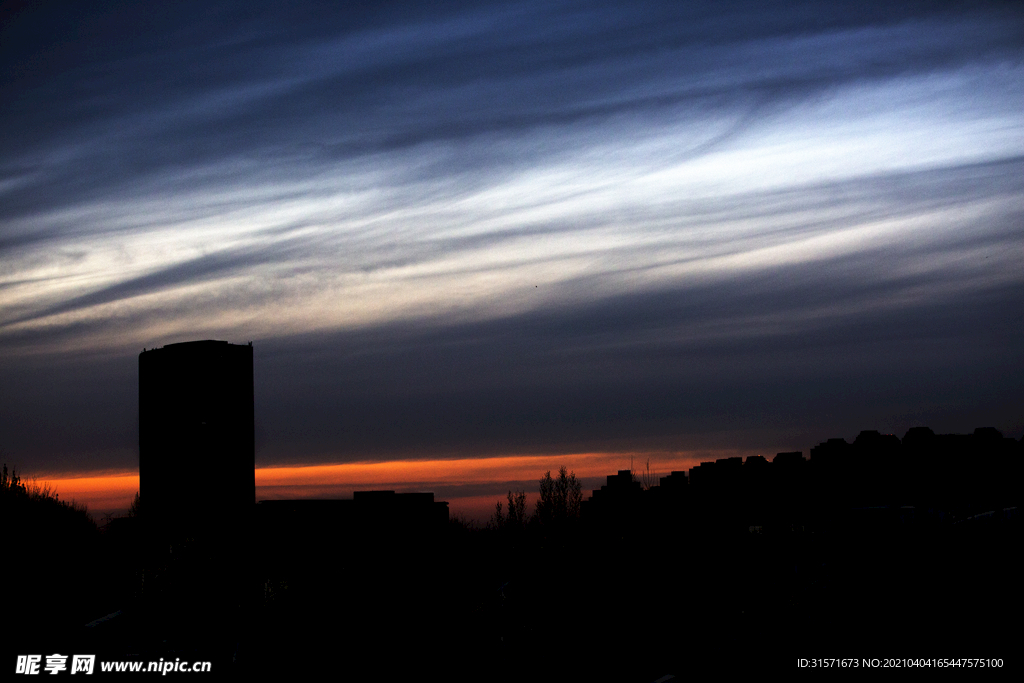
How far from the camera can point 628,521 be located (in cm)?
1266

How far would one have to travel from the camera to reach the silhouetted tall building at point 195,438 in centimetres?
898

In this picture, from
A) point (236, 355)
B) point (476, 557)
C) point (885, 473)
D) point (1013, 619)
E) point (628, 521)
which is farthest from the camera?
point (628, 521)

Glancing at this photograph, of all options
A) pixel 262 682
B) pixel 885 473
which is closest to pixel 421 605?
pixel 262 682

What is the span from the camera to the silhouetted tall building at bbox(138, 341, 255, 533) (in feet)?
29.5

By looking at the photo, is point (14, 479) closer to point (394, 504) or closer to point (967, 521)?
point (394, 504)

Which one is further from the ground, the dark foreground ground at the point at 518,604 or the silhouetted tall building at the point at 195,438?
the silhouetted tall building at the point at 195,438

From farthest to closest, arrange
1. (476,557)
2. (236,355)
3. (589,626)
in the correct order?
(476,557) < (589,626) < (236,355)

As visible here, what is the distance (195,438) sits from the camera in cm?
898

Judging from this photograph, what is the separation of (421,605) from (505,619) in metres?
1.06

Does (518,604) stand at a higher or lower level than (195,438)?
lower

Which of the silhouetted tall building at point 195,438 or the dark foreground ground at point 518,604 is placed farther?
the silhouetted tall building at point 195,438

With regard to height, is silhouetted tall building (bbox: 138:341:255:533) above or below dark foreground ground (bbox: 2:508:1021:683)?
above

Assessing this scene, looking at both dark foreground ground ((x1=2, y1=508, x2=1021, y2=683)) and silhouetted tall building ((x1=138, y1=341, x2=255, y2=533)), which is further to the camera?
silhouetted tall building ((x1=138, y1=341, x2=255, y2=533))

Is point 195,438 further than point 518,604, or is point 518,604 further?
point 518,604
